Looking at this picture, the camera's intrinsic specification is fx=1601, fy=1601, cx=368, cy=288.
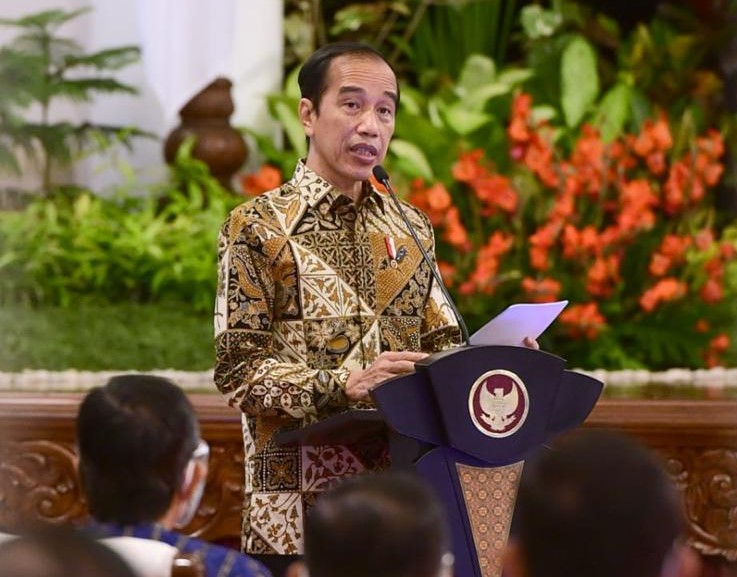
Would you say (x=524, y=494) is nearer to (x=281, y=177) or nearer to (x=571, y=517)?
(x=571, y=517)

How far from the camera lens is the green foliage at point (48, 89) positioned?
6047mm

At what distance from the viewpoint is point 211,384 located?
15.9 feet

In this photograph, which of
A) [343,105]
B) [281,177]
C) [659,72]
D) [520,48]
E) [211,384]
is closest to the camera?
[343,105]

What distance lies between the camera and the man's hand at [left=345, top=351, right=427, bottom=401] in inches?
97.3

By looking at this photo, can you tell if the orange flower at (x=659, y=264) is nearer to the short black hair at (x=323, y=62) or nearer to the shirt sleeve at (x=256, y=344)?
the short black hair at (x=323, y=62)

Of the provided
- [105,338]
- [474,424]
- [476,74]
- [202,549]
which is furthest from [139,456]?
[476,74]

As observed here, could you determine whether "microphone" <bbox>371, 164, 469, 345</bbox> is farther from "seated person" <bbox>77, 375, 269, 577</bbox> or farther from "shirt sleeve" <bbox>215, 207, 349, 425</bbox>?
"seated person" <bbox>77, 375, 269, 577</bbox>

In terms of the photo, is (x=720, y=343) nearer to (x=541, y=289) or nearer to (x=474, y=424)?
(x=541, y=289)

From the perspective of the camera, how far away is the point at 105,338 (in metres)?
5.37

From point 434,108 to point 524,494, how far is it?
189 inches

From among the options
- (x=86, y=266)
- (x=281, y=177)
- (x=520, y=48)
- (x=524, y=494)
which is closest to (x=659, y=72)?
(x=520, y=48)

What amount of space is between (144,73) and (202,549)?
484cm

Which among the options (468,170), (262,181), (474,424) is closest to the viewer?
(474,424)

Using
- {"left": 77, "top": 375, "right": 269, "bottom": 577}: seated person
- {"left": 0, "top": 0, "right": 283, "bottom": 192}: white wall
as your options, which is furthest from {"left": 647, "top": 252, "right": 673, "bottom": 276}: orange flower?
{"left": 77, "top": 375, "right": 269, "bottom": 577}: seated person
